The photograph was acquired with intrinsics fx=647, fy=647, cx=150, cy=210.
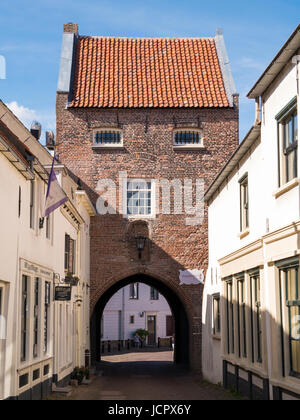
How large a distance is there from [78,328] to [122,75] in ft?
40.2

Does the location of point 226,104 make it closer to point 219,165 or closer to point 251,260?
point 219,165

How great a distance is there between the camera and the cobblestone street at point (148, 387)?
60.7 ft

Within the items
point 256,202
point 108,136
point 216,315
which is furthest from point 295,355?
point 108,136

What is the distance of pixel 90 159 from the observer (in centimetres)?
2777

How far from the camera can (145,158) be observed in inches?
1097

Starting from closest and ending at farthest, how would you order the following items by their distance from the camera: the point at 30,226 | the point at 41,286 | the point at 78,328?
the point at 30,226 → the point at 41,286 → the point at 78,328

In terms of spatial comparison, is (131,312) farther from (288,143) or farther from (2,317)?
(288,143)

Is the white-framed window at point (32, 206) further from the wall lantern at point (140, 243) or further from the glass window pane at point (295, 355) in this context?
the wall lantern at point (140, 243)

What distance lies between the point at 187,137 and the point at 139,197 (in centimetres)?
342

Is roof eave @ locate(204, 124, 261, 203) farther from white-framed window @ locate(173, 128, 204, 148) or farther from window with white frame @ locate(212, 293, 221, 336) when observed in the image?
white-framed window @ locate(173, 128, 204, 148)

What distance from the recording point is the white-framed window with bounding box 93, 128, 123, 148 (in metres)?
28.0

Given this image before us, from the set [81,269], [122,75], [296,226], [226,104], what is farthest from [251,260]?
[122,75]

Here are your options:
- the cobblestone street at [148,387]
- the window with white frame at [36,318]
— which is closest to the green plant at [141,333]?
the cobblestone street at [148,387]
